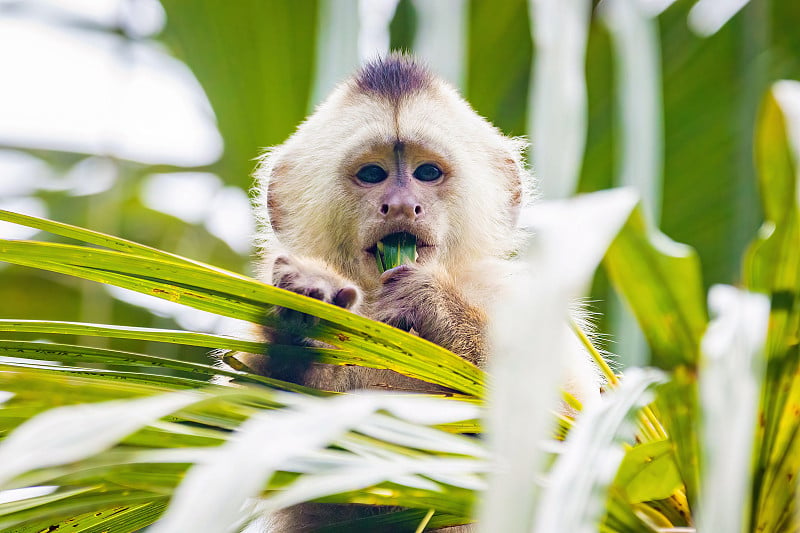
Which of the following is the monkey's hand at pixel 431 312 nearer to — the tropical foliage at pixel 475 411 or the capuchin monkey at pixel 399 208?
the capuchin monkey at pixel 399 208

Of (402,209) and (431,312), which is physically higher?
(402,209)

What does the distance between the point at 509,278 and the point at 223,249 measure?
189 centimetres

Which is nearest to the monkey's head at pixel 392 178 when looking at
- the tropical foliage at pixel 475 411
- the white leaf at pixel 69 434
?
the tropical foliage at pixel 475 411

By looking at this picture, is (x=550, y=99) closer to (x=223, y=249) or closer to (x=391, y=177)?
(x=391, y=177)

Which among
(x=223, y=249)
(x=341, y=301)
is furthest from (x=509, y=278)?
(x=223, y=249)

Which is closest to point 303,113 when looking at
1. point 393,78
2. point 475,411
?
point 393,78

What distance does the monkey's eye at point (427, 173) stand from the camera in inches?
95.5

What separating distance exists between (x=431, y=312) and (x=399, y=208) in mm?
349

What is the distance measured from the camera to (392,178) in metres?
2.35

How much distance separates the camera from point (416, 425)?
854 millimetres

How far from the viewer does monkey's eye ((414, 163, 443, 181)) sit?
2426 millimetres

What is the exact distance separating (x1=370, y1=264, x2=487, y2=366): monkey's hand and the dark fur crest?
0.74m

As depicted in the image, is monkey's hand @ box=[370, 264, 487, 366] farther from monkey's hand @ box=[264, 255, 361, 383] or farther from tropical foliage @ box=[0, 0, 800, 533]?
tropical foliage @ box=[0, 0, 800, 533]

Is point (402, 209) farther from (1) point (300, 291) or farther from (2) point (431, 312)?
(1) point (300, 291)
